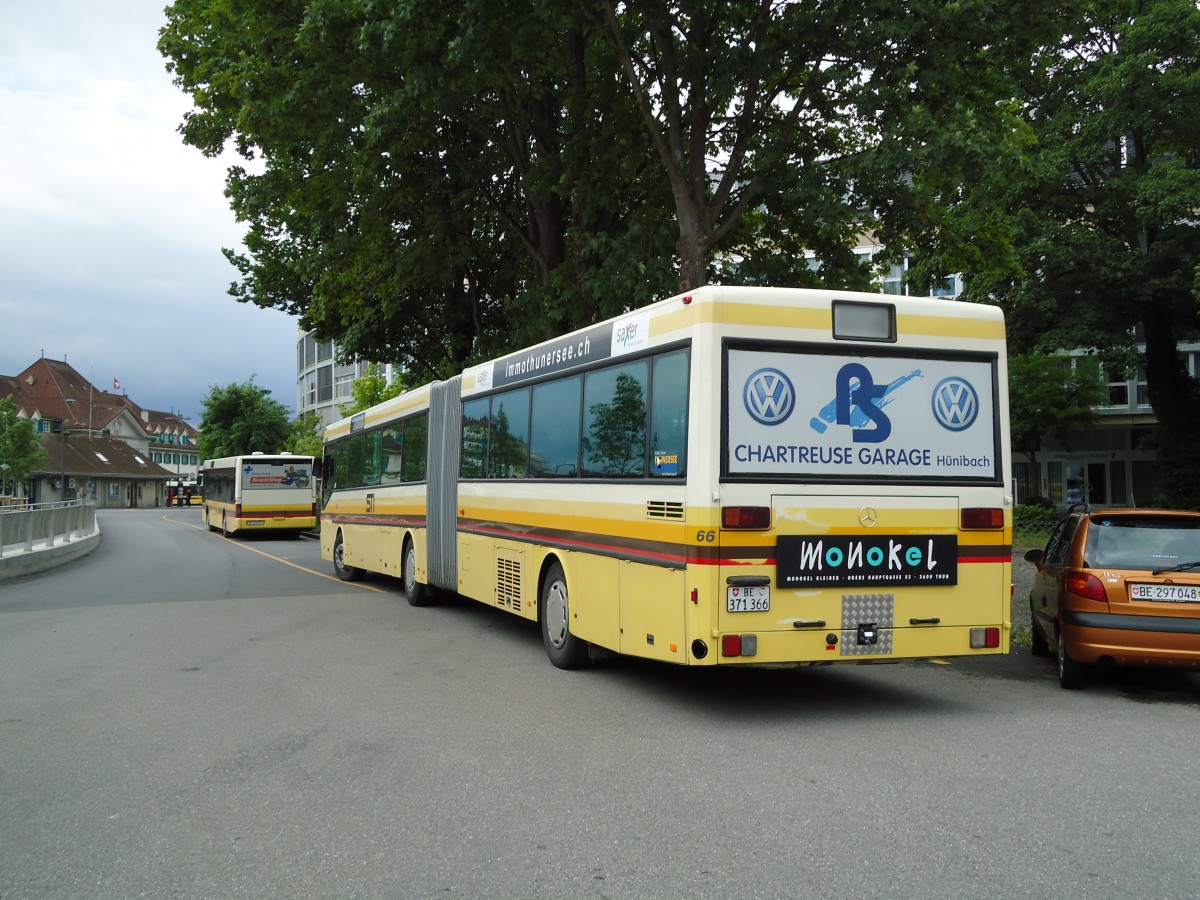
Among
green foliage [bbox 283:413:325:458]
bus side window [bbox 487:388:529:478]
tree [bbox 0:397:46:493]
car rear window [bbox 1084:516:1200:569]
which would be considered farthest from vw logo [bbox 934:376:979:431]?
tree [bbox 0:397:46:493]

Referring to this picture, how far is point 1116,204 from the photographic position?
26406mm

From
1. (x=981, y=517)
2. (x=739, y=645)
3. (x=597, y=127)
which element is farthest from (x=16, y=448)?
(x=981, y=517)

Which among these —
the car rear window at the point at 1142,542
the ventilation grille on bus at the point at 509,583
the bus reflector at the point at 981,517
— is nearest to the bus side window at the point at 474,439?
the ventilation grille on bus at the point at 509,583

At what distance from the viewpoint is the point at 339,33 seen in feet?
48.2

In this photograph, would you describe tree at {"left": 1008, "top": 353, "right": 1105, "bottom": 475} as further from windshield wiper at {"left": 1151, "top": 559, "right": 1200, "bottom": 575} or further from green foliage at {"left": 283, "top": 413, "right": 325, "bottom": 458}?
green foliage at {"left": 283, "top": 413, "right": 325, "bottom": 458}

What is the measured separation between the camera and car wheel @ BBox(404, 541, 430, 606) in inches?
593

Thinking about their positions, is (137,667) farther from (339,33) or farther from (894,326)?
(339,33)

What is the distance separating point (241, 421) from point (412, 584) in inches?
3053

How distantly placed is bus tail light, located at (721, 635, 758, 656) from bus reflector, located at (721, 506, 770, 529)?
76 cm

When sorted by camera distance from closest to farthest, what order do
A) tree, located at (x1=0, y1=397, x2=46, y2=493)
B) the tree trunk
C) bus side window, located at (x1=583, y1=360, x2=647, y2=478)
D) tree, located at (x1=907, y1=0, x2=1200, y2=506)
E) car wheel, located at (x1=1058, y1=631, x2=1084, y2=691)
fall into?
1. bus side window, located at (x1=583, y1=360, x2=647, y2=478)
2. car wheel, located at (x1=1058, y1=631, x2=1084, y2=691)
3. tree, located at (x1=907, y1=0, x2=1200, y2=506)
4. the tree trunk
5. tree, located at (x1=0, y1=397, x2=46, y2=493)

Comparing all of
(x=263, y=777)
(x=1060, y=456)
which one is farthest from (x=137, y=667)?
(x=1060, y=456)

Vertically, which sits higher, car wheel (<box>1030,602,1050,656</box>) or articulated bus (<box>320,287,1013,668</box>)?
articulated bus (<box>320,287,1013,668</box>)

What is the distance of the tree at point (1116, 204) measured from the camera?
977 inches

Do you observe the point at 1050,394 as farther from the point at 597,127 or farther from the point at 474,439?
the point at 474,439
